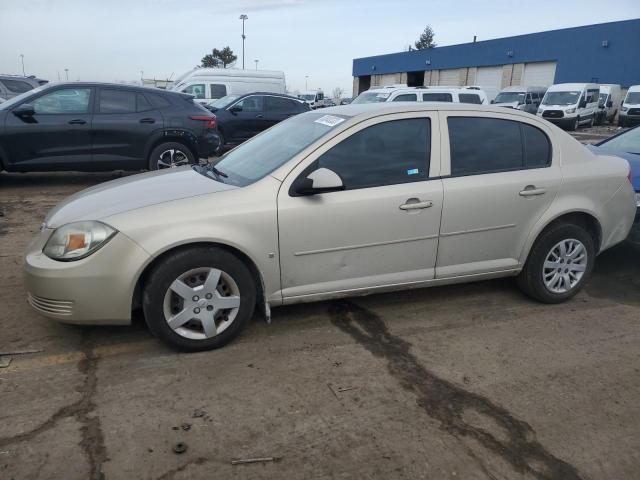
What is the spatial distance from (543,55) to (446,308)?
3902 centimetres

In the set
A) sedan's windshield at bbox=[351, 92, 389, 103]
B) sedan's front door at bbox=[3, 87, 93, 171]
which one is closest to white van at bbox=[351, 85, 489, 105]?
sedan's windshield at bbox=[351, 92, 389, 103]

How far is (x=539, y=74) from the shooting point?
126 feet

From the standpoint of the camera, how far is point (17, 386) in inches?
119

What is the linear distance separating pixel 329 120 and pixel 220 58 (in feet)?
234

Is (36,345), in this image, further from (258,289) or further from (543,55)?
(543,55)

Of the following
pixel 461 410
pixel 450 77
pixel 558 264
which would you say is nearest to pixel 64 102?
pixel 558 264

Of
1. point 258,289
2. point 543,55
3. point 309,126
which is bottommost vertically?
point 258,289

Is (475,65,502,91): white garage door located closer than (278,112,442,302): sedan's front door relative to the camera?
No

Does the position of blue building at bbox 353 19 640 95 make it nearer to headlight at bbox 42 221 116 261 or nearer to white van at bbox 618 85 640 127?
white van at bbox 618 85 640 127

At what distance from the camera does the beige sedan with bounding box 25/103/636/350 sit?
3.24m

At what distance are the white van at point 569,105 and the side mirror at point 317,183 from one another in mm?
24056

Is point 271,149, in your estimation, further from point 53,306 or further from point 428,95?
point 428,95

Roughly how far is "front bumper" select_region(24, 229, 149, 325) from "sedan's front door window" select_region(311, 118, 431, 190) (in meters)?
1.36

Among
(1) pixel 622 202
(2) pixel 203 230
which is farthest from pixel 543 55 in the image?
(2) pixel 203 230
